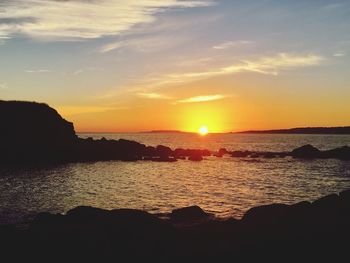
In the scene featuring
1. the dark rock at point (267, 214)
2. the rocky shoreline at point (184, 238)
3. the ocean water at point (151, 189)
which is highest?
the dark rock at point (267, 214)

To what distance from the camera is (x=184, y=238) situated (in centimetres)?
2102

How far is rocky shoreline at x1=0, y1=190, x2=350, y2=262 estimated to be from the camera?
19.1m

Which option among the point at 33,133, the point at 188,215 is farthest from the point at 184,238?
the point at 33,133

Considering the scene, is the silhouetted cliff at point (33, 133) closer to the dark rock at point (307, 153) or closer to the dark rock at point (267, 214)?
the dark rock at point (307, 153)

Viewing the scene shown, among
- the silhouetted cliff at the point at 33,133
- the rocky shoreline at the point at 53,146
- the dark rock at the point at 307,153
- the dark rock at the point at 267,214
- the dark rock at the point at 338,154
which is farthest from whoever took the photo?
the dark rock at the point at 307,153

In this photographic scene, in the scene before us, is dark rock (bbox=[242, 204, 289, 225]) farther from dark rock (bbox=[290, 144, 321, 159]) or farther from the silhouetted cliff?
dark rock (bbox=[290, 144, 321, 159])

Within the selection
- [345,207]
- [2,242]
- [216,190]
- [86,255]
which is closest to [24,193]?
[216,190]

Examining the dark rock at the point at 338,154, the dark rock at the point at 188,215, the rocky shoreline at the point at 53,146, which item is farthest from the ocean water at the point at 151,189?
the dark rock at the point at 338,154

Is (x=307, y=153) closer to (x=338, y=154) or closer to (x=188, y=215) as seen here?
(x=338, y=154)

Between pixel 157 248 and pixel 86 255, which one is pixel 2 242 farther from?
pixel 157 248

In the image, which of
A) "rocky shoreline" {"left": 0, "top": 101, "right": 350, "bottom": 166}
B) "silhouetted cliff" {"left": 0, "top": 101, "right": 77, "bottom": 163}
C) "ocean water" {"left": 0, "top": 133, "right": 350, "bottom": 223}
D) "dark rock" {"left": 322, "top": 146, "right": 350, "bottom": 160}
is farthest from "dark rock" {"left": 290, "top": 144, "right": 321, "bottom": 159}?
"silhouetted cliff" {"left": 0, "top": 101, "right": 77, "bottom": 163}

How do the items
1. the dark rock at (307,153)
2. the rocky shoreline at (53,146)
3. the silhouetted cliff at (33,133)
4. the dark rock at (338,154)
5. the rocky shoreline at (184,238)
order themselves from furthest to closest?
the dark rock at (307,153), the dark rock at (338,154), the rocky shoreline at (53,146), the silhouetted cliff at (33,133), the rocky shoreline at (184,238)

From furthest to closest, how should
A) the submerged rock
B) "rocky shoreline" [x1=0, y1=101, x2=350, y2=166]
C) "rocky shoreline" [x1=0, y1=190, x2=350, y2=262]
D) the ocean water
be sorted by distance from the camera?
"rocky shoreline" [x1=0, y1=101, x2=350, y2=166] → the ocean water → the submerged rock → "rocky shoreline" [x1=0, y1=190, x2=350, y2=262]

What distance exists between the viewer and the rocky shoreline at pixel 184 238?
19.1 m
